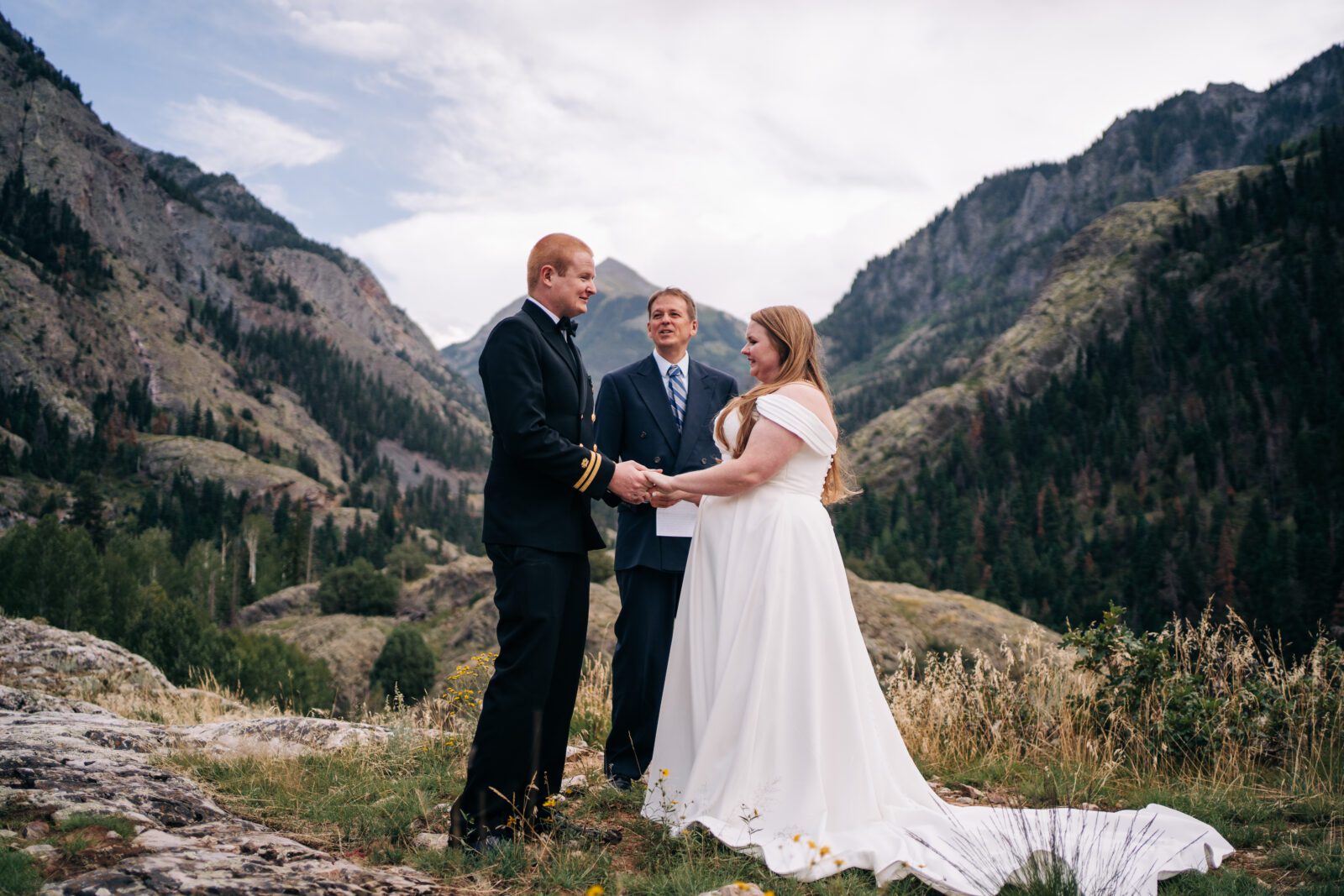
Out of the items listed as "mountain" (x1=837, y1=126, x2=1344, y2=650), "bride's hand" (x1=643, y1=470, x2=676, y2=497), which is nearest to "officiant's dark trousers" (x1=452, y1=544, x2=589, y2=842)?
"bride's hand" (x1=643, y1=470, x2=676, y2=497)

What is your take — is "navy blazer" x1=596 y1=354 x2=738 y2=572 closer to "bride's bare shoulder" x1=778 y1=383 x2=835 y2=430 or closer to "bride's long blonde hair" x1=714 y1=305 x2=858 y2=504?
"bride's long blonde hair" x1=714 y1=305 x2=858 y2=504

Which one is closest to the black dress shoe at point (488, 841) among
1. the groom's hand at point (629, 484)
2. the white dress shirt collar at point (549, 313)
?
the groom's hand at point (629, 484)

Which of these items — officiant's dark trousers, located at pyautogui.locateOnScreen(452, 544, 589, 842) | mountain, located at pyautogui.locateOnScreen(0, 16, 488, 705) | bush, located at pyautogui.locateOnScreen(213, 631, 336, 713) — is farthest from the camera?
mountain, located at pyautogui.locateOnScreen(0, 16, 488, 705)

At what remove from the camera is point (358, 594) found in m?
72.1

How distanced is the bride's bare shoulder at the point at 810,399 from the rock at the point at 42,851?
384 cm

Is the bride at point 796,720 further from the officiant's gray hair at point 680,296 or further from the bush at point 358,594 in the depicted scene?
the bush at point 358,594

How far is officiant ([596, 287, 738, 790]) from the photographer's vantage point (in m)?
5.58

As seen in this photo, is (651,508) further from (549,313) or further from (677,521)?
(549,313)

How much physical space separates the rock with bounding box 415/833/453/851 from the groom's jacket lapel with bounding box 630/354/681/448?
2.88 metres

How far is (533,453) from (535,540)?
0.46 metres

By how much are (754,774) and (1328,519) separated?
10886cm

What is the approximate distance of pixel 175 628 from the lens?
1918 inches

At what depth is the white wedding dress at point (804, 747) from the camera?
3938 millimetres

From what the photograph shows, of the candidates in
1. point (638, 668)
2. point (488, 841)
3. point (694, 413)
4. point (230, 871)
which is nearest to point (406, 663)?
point (638, 668)
